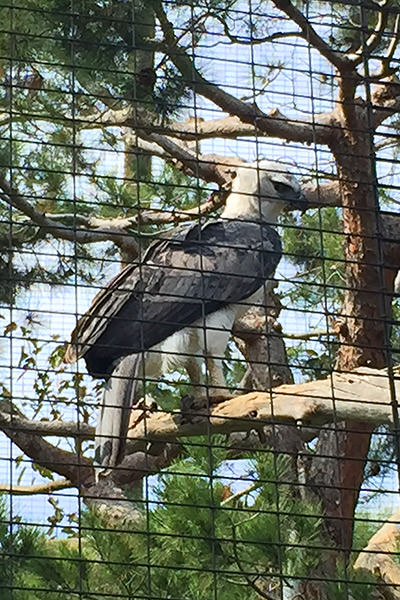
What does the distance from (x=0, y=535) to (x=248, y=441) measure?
1.35 metres

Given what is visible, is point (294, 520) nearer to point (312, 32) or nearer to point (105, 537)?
point (105, 537)

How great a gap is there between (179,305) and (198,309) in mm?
64

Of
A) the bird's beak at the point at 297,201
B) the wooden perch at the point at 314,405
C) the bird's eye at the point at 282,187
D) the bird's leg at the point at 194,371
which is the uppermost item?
the bird's eye at the point at 282,187

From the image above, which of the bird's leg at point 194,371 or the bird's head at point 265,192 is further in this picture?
the bird's head at point 265,192

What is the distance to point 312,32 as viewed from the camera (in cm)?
399

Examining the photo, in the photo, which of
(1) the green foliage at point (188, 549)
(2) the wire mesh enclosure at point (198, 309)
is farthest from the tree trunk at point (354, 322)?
(1) the green foliage at point (188, 549)

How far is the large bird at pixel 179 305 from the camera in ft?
12.5

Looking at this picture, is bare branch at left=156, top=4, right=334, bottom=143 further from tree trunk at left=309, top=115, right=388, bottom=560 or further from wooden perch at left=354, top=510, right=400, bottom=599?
wooden perch at left=354, top=510, right=400, bottom=599

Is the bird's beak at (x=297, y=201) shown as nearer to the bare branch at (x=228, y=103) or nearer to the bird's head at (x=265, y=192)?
the bird's head at (x=265, y=192)

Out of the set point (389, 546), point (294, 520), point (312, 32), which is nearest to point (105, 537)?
point (294, 520)

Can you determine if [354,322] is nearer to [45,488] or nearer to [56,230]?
[56,230]

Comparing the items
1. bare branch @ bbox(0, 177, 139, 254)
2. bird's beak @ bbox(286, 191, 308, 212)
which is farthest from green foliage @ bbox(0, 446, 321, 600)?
bird's beak @ bbox(286, 191, 308, 212)

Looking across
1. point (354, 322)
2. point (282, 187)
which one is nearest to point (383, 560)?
point (354, 322)

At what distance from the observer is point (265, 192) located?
4711 millimetres
